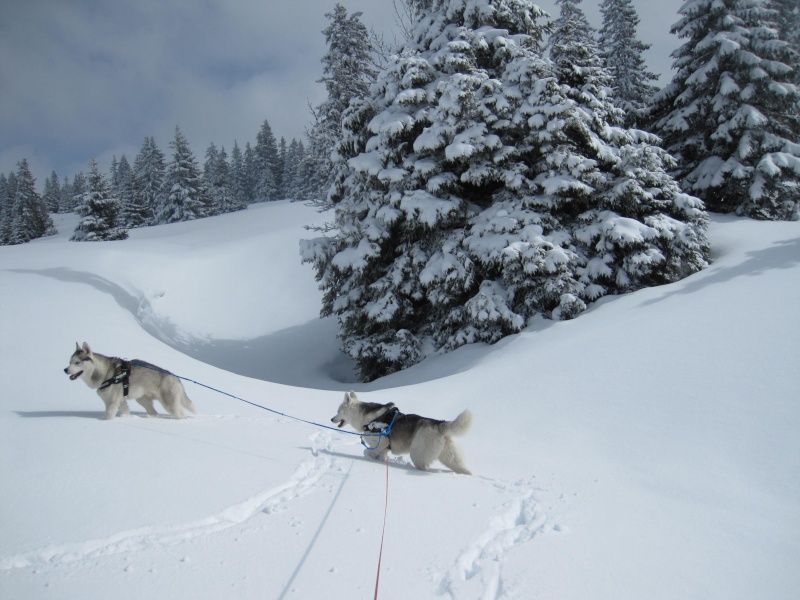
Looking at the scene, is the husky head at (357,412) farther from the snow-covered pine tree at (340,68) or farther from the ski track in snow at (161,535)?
the snow-covered pine tree at (340,68)

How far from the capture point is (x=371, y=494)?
4.27 meters

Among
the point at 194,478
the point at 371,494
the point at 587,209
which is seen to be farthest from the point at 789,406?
the point at 587,209

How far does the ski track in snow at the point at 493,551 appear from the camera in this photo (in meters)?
2.93

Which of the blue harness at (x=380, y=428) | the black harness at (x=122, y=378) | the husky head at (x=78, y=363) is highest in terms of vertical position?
the husky head at (x=78, y=363)

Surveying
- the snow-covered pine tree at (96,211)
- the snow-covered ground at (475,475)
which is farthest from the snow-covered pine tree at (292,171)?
the snow-covered ground at (475,475)

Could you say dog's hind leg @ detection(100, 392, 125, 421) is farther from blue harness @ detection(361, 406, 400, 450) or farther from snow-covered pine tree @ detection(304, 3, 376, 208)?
snow-covered pine tree @ detection(304, 3, 376, 208)

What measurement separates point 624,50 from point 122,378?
93.5ft

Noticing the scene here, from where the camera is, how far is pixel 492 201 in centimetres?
1370

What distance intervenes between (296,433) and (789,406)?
20.7 ft

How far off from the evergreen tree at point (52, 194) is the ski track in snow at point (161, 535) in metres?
108

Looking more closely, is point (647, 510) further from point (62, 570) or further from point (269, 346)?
point (269, 346)

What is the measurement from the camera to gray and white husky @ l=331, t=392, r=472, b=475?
534 centimetres

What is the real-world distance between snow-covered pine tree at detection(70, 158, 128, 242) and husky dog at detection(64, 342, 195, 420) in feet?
106

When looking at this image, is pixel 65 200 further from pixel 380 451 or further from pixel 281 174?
pixel 380 451
